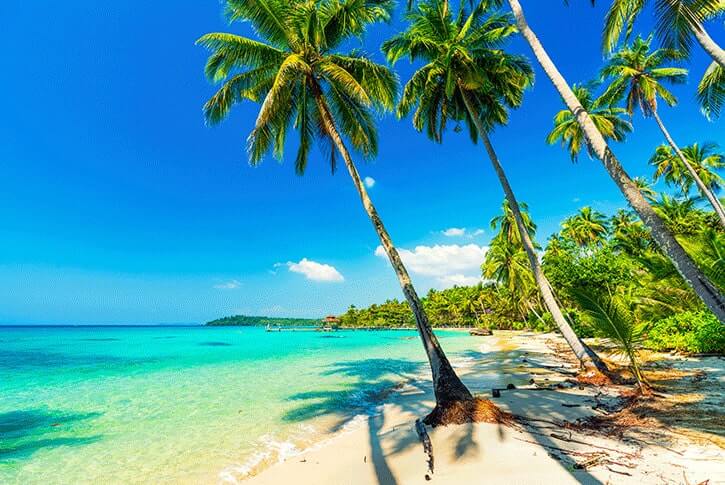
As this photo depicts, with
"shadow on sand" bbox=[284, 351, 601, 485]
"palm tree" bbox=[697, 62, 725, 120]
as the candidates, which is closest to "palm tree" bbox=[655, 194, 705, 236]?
"palm tree" bbox=[697, 62, 725, 120]

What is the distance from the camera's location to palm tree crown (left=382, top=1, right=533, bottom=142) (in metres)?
10.9

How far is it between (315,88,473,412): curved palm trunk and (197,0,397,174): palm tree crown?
37.0 inches

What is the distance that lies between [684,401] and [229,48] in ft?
41.9

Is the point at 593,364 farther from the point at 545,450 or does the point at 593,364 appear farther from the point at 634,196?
the point at 634,196

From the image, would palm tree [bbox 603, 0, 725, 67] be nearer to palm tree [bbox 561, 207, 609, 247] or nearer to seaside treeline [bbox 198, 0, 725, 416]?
seaside treeline [bbox 198, 0, 725, 416]

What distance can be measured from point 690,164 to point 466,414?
28712 millimetres

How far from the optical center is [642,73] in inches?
626

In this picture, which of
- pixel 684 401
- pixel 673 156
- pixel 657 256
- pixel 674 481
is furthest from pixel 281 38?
pixel 673 156

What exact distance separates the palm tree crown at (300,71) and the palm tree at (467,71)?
91.1 inches

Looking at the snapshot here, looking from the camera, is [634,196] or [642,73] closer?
[634,196]

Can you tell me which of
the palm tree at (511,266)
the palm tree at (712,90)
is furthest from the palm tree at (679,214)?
the palm tree at (712,90)

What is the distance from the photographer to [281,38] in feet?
29.2

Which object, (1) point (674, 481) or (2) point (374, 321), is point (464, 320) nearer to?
(2) point (374, 321)

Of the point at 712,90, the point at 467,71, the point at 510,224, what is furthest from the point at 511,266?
the point at 467,71
